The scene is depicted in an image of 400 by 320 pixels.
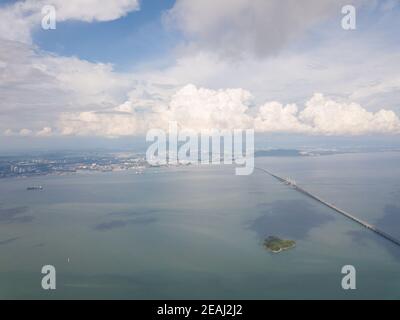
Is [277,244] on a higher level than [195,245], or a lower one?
higher

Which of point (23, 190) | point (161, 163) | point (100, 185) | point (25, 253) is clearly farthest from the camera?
point (161, 163)

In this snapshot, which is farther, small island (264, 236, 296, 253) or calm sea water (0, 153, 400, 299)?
small island (264, 236, 296, 253)

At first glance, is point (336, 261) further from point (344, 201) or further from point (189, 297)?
point (344, 201)

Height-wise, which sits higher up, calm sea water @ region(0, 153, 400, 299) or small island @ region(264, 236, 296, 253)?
small island @ region(264, 236, 296, 253)

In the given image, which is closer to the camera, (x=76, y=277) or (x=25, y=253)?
(x=76, y=277)

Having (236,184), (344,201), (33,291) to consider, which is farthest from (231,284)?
(236,184)

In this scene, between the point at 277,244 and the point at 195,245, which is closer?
the point at 277,244
